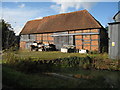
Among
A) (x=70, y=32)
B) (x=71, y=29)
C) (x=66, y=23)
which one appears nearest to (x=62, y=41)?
(x=70, y=32)

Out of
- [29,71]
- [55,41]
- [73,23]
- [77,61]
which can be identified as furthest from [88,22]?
[29,71]

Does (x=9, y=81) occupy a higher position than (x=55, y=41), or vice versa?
(x=55, y=41)

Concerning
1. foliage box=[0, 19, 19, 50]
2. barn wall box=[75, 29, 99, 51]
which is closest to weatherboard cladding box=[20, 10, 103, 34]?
barn wall box=[75, 29, 99, 51]

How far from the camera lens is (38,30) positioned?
81.0 feet

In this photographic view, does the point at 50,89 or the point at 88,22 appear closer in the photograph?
the point at 50,89

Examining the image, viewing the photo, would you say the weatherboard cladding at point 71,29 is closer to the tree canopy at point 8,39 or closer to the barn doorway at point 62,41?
the barn doorway at point 62,41

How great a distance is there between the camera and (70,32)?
1997cm

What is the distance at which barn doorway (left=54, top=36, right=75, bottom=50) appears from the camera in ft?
64.1

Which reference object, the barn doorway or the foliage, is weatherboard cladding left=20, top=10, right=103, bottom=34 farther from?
the foliage

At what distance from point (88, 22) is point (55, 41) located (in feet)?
20.2

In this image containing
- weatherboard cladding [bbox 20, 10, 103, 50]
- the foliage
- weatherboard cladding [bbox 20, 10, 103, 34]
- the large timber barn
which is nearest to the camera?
the foliage

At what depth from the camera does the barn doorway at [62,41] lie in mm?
19542

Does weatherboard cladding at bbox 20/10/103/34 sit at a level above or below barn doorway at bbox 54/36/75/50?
above

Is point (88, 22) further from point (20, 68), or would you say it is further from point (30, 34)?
point (20, 68)
